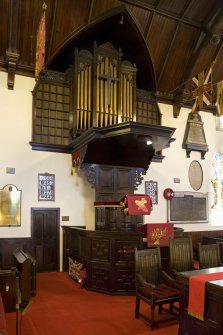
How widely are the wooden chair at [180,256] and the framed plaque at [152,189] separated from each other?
4.09 meters

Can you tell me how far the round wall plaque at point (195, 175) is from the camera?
32.2 ft

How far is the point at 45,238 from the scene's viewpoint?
24.6ft

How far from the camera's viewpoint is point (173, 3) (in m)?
8.12

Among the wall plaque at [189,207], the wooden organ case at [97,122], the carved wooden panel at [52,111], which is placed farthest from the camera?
the wall plaque at [189,207]

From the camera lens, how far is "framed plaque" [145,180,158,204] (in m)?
8.98

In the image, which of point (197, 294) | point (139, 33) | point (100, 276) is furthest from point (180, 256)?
point (139, 33)

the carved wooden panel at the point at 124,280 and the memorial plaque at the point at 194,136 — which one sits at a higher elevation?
the memorial plaque at the point at 194,136

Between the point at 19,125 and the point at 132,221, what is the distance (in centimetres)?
366

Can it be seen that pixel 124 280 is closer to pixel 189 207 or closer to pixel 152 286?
pixel 152 286

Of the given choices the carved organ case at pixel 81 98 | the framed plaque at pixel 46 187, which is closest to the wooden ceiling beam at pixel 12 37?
the carved organ case at pixel 81 98

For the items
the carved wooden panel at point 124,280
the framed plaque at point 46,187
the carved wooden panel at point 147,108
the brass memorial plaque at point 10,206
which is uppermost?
the carved wooden panel at point 147,108

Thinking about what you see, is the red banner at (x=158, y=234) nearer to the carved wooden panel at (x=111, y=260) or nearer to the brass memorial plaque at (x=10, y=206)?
the carved wooden panel at (x=111, y=260)

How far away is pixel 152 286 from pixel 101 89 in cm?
549

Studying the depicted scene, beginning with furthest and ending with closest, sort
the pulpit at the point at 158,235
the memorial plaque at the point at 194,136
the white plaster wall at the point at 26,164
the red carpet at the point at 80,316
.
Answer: the memorial plaque at the point at 194,136 < the white plaster wall at the point at 26,164 < the pulpit at the point at 158,235 < the red carpet at the point at 80,316
